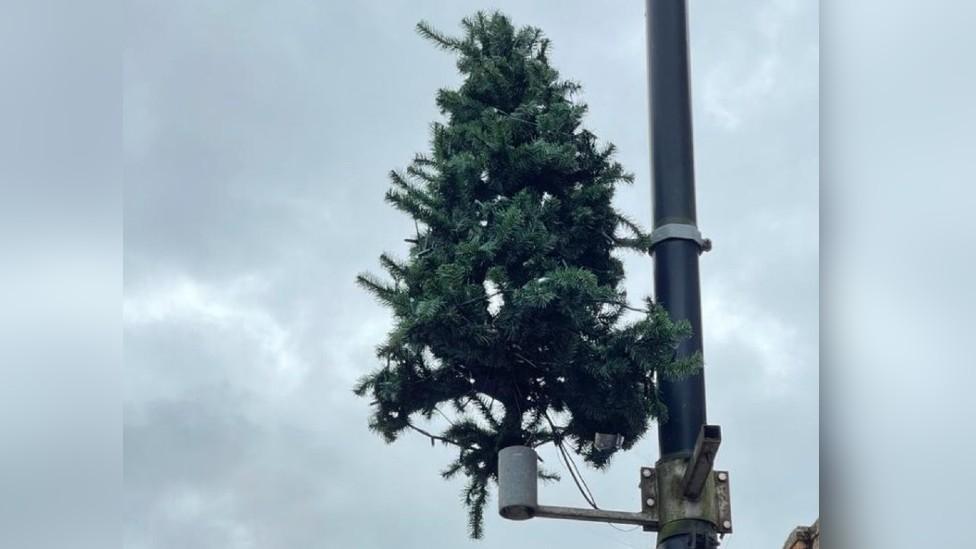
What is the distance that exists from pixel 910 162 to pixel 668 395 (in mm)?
3502

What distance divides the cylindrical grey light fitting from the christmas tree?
0.37 m

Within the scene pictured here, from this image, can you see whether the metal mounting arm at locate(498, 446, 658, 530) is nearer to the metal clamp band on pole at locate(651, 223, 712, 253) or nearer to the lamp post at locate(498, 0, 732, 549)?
the lamp post at locate(498, 0, 732, 549)

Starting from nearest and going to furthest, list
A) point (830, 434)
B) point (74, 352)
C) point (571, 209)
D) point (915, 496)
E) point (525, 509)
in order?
point (915, 496) < point (74, 352) < point (830, 434) < point (525, 509) < point (571, 209)

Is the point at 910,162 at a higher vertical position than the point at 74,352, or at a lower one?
higher

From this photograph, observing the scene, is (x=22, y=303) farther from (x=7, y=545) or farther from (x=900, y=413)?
(x=900, y=413)

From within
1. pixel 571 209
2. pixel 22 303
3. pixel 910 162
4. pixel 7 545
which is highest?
pixel 571 209

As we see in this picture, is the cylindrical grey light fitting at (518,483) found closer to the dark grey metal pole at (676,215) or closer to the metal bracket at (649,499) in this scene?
the metal bracket at (649,499)

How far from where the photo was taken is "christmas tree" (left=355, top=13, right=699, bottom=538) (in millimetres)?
4281

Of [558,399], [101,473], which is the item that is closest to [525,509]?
[558,399]

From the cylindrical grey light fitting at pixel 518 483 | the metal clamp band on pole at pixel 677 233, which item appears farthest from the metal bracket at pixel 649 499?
the metal clamp band on pole at pixel 677 233

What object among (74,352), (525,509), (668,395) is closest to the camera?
(74,352)

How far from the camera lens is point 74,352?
3.56ft

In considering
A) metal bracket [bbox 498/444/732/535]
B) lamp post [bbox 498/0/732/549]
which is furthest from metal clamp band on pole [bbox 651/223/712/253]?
metal bracket [bbox 498/444/732/535]

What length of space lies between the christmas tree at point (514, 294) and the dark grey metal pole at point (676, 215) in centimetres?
13
